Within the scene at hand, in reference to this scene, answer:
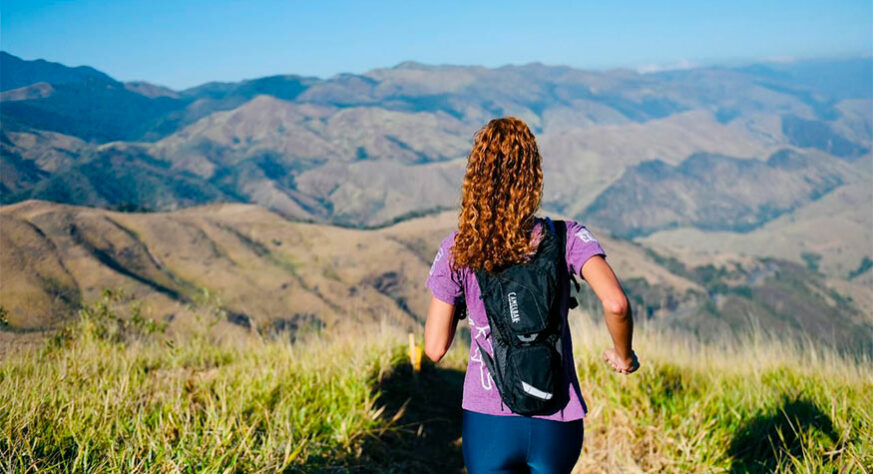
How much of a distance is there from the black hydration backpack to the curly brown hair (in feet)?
0.25

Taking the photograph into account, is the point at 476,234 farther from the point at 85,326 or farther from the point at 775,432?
the point at 85,326

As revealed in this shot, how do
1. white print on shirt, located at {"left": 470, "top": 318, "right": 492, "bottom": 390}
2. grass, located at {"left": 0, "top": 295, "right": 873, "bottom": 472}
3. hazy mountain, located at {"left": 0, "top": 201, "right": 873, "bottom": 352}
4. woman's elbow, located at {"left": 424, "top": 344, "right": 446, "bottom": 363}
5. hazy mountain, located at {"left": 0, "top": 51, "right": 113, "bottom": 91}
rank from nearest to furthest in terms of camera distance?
white print on shirt, located at {"left": 470, "top": 318, "right": 492, "bottom": 390}
woman's elbow, located at {"left": 424, "top": 344, "right": 446, "bottom": 363}
grass, located at {"left": 0, "top": 295, "right": 873, "bottom": 472}
hazy mountain, located at {"left": 0, "top": 51, "right": 113, "bottom": 91}
hazy mountain, located at {"left": 0, "top": 201, "right": 873, "bottom": 352}

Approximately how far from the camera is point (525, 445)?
219 cm

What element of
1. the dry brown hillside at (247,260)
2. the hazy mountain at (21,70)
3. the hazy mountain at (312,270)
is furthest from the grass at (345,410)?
the dry brown hillside at (247,260)

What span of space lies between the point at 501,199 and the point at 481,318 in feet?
1.78

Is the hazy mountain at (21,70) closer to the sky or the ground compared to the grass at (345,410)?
closer to the sky

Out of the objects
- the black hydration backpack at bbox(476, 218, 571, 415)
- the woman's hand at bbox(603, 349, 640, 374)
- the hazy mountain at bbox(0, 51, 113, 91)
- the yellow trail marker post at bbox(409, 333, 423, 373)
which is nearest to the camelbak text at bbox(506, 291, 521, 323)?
the black hydration backpack at bbox(476, 218, 571, 415)

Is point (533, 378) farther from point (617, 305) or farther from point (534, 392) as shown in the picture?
point (617, 305)

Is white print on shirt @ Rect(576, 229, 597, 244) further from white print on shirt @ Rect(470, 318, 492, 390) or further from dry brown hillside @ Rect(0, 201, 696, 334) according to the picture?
dry brown hillside @ Rect(0, 201, 696, 334)

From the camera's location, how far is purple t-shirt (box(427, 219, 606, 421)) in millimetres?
2213

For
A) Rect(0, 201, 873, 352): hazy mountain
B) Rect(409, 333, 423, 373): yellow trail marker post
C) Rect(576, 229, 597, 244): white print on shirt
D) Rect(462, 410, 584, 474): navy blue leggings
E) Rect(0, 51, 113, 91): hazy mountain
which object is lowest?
Rect(0, 201, 873, 352): hazy mountain

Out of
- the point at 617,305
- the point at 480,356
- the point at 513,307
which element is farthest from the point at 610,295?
the point at 480,356

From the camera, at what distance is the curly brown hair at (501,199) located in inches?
86.3

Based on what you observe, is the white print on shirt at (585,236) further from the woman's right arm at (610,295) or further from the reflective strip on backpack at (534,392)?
the reflective strip on backpack at (534,392)
